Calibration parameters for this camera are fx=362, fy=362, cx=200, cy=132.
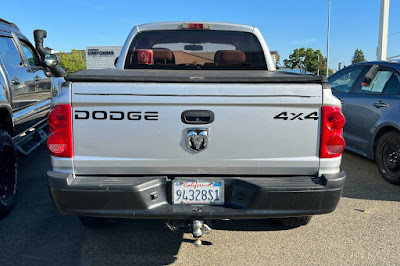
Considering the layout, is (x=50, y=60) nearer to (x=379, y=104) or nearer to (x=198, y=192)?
(x=198, y=192)

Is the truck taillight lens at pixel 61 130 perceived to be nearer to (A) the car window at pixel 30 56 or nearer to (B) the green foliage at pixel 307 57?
(A) the car window at pixel 30 56

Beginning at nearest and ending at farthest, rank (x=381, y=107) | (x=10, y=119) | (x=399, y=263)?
1. (x=399, y=263)
2. (x=10, y=119)
3. (x=381, y=107)

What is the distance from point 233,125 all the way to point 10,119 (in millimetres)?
3137

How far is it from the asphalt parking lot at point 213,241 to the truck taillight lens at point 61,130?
3.35 ft

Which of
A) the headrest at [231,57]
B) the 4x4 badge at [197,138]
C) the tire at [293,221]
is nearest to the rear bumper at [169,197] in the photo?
the 4x4 badge at [197,138]

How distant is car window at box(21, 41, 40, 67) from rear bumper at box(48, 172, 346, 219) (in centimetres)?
407

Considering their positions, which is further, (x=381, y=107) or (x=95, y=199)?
(x=381, y=107)

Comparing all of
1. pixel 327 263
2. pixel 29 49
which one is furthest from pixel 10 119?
pixel 327 263

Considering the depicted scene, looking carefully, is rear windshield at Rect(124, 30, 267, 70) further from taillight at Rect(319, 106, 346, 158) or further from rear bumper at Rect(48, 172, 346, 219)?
rear bumper at Rect(48, 172, 346, 219)

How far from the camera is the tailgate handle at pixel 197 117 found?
7.97ft

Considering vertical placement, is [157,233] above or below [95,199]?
below

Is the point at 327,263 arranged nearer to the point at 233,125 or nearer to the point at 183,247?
the point at 183,247

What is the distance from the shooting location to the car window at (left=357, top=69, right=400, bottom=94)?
486 centimetres

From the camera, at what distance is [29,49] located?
6199 mm
